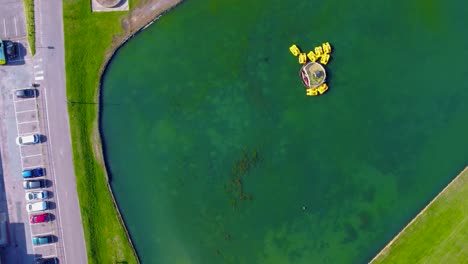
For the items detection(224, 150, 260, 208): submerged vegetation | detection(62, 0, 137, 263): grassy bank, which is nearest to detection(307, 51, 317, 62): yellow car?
detection(224, 150, 260, 208): submerged vegetation

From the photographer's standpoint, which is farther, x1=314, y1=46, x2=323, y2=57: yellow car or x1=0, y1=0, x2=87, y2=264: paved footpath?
x1=0, y1=0, x2=87, y2=264: paved footpath

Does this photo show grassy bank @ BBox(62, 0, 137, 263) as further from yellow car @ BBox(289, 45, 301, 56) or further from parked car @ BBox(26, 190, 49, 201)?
yellow car @ BBox(289, 45, 301, 56)

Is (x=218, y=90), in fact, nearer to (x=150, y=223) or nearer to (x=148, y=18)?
(x=148, y=18)

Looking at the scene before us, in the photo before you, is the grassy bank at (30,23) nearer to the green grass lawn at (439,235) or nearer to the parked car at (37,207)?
the parked car at (37,207)

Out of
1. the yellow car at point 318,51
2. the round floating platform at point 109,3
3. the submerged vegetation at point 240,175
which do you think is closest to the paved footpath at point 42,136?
the round floating platform at point 109,3

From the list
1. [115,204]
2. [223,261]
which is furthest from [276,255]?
[115,204]
